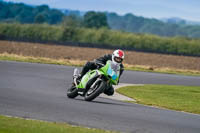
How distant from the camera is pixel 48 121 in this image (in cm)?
1050

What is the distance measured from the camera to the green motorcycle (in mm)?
14164

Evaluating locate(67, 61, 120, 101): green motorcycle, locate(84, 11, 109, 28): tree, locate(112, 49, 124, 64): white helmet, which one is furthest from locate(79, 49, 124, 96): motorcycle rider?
locate(84, 11, 109, 28): tree

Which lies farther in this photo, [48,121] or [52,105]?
[52,105]

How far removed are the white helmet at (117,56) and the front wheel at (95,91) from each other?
622 millimetres

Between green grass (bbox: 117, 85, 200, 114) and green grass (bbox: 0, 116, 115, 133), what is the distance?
564 centimetres

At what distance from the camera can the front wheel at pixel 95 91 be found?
14.1 m

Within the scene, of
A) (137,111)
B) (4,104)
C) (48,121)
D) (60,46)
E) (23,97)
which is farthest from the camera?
(60,46)

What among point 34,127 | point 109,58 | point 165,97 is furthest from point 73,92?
point 34,127

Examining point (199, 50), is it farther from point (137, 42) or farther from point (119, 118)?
point (119, 118)

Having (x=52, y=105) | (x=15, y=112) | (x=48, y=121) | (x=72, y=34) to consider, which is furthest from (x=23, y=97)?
(x=72, y=34)

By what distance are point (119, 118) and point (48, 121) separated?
1.73 metres

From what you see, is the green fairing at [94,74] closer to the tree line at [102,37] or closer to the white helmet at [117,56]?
the white helmet at [117,56]

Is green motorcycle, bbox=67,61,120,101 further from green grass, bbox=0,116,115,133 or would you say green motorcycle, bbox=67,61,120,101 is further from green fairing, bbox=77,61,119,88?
green grass, bbox=0,116,115,133


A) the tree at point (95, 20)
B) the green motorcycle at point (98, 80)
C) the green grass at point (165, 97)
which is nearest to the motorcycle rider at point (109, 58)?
the green motorcycle at point (98, 80)
